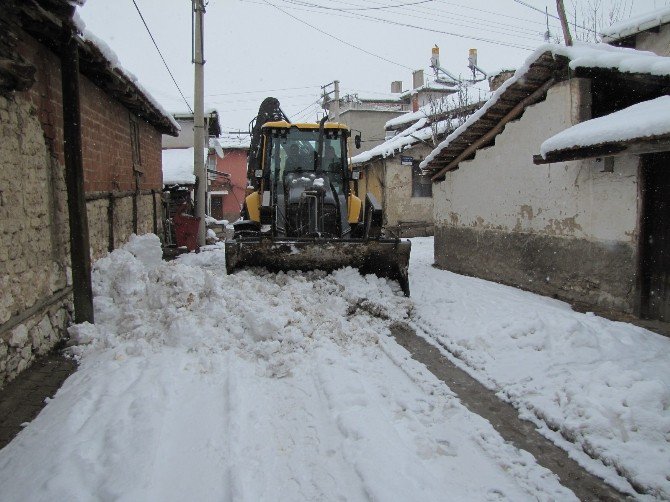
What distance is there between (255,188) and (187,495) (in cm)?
776

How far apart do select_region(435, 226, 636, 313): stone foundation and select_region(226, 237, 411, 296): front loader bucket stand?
235 cm

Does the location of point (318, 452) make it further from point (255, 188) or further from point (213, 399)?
point (255, 188)

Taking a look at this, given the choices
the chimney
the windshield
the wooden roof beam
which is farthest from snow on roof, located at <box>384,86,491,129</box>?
the windshield

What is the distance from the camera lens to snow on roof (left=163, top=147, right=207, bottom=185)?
60.0 feet

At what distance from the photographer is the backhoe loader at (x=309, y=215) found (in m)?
7.17

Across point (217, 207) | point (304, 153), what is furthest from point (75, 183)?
point (217, 207)

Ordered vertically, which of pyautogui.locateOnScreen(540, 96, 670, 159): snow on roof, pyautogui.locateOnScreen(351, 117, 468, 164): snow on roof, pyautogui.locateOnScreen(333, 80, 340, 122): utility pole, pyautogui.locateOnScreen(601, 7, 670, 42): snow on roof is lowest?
pyautogui.locateOnScreen(540, 96, 670, 159): snow on roof

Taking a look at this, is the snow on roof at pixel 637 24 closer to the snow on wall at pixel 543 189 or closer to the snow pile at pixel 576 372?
the snow on wall at pixel 543 189

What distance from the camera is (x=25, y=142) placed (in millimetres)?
4691

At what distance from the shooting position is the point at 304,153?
9.08 metres

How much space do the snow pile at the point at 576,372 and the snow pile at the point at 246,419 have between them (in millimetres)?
531

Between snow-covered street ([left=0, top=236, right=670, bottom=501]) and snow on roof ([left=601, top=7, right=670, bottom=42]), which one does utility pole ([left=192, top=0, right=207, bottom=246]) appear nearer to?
snow-covered street ([left=0, top=236, right=670, bottom=501])

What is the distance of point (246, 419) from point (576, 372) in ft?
9.47

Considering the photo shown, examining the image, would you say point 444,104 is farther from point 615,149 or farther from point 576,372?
point 576,372
